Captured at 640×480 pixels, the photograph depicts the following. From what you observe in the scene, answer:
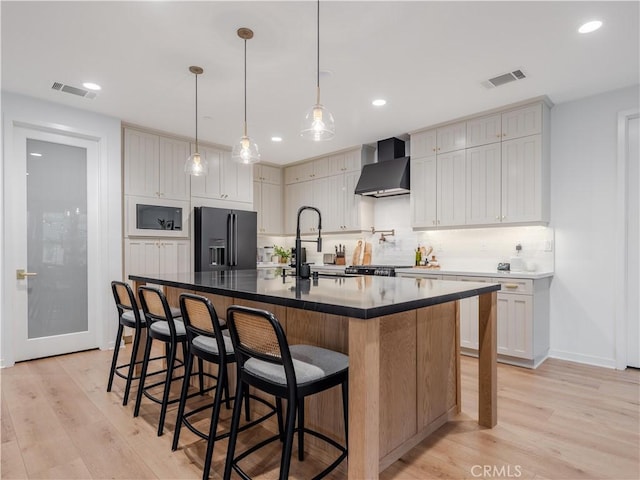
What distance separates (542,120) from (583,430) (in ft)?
9.39

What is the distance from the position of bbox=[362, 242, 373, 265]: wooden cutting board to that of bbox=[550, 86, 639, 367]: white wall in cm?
238

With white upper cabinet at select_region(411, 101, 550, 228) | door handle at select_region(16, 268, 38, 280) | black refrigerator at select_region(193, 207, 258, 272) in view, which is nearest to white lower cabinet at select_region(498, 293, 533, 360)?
white upper cabinet at select_region(411, 101, 550, 228)

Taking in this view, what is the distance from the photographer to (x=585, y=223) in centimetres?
372

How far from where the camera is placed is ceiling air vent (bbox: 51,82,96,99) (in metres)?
3.44

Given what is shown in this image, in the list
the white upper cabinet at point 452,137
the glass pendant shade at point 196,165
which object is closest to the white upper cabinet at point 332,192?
the white upper cabinet at point 452,137

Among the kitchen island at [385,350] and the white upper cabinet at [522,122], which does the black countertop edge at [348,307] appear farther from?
the white upper cabinet at [522,122]

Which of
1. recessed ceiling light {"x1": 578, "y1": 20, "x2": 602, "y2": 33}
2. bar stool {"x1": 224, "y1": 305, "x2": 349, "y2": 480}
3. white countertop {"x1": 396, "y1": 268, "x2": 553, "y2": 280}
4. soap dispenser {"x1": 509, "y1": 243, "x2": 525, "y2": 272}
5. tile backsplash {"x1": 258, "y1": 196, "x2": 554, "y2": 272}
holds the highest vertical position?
recessed ceiling light {"x1": 578, "y1": 20, "x2": 602, "y2": 33}

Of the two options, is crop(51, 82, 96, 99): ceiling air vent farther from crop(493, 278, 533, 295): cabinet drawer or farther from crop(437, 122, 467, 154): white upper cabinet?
crop(493, 278, 533, 295): cabinet drawer

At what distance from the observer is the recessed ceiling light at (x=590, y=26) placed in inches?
97.8

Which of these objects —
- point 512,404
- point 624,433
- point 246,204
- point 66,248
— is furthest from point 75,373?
point 624,433

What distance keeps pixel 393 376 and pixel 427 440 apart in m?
0.58

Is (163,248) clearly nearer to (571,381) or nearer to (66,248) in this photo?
(66,248)

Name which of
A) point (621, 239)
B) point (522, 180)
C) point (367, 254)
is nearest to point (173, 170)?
point (367, 254)

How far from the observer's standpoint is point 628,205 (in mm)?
3535
